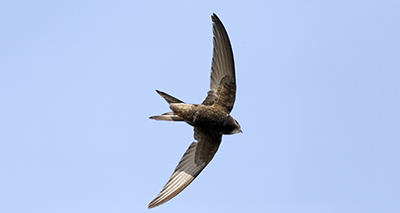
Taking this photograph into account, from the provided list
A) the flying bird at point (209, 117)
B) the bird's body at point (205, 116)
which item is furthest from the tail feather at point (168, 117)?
the bird's body at point (205, 116)

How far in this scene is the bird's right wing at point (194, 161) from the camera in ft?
42.6

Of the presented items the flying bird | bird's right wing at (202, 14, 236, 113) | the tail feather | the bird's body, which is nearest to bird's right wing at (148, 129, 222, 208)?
the flying bird

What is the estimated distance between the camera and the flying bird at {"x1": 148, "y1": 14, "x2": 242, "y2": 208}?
12.6 metres

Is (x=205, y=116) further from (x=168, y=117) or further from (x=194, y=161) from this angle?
(x=194, y=161)

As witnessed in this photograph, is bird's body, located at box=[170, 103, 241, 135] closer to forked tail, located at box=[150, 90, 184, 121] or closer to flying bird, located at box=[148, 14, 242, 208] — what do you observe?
flying bird, located at box=[148, 14, 242, 208]

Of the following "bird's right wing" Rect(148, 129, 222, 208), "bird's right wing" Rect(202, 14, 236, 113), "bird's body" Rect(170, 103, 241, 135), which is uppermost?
"bird's right wing" Rect(202, 14, 236, 113)

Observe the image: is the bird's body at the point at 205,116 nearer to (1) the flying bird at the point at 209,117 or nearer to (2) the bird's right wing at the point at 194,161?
(1) the flying bird at the point at 209,117

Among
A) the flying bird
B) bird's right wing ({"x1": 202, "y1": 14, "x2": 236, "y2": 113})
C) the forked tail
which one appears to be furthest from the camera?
the forked tail

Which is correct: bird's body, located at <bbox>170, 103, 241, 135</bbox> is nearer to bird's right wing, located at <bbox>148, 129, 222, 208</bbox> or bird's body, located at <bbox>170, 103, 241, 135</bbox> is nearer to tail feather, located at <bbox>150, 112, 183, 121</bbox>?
tail feather, located at <bbox>150, 112, 183, 121</bbox>

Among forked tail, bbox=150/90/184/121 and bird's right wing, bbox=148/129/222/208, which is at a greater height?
forked tail, bbox=150/90/184/121

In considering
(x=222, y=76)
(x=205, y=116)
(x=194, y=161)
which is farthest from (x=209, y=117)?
(x=194, y=161)

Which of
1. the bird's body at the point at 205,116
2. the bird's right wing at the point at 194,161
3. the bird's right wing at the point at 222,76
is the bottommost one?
the bird's right wing at the point at 194,161

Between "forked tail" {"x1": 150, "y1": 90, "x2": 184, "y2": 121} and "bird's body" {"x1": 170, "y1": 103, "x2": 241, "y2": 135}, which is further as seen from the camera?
"forked tail" {"x1": 150, "y1": 90, "x2": 184, "y2": 121}

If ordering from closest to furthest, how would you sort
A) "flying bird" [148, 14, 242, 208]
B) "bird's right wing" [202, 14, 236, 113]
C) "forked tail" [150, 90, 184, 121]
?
"bird's right wing" [202, 14, 236, 113]
"flying bird" [148, 14, 242, 208]
"forked tail" [150, 90, 184, 121]
